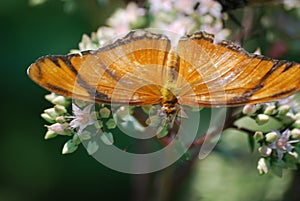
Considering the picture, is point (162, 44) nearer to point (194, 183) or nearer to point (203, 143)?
point (203, 143)

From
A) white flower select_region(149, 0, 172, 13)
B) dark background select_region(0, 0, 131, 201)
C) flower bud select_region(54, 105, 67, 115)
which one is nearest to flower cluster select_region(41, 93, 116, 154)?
flower bud select_region(54, 105, 67, 115)

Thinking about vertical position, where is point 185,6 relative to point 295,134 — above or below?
above

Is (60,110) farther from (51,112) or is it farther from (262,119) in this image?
(262,119)

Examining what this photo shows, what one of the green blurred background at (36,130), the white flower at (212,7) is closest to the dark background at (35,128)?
the green blurred background at (36,130)

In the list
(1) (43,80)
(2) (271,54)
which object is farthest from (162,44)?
(2) (271,54)

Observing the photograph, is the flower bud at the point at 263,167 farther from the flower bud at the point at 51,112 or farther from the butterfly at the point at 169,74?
the flower bud at the point at 51,112

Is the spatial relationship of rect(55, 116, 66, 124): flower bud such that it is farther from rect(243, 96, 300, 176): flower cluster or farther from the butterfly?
rect(243, 96, 300, 176): flower cluster

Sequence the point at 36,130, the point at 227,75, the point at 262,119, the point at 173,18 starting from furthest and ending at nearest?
the point at 36,130
the point at 173,18
the point at 262,119
the point at 227,75

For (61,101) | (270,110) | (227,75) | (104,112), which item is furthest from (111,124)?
(270,110)
